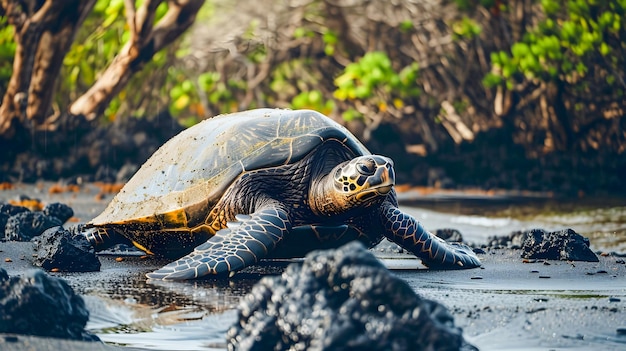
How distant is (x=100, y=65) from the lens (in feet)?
68.3

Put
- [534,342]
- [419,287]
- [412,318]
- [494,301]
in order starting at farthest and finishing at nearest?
1. [419,287]
2. [494,301]
3. [534,342]
4. [412,318]

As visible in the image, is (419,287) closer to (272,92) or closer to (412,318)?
(412,318)

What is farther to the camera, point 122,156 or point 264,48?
point 264,48

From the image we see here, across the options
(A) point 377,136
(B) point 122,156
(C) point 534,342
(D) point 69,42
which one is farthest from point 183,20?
(C) point 534,342

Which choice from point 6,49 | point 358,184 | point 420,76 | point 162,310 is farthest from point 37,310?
point 420,76

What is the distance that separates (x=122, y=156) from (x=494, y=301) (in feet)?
45.4

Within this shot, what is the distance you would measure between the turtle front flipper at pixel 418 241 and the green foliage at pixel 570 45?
10.0m

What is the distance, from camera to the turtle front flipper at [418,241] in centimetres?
610

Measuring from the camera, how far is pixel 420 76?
67.3 ft

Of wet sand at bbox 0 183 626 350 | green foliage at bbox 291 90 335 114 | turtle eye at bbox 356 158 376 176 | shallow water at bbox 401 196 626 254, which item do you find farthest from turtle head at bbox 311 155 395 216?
green foliage at bbox 291 90 335 114

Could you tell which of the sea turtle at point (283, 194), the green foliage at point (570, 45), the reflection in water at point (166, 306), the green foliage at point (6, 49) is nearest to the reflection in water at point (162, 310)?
the reflection in water at point (166, 306)

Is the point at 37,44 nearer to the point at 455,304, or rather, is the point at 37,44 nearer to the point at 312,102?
the point at 312,102

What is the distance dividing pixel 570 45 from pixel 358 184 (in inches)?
447

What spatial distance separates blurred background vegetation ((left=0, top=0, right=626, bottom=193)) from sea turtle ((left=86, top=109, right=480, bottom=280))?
338 inches
